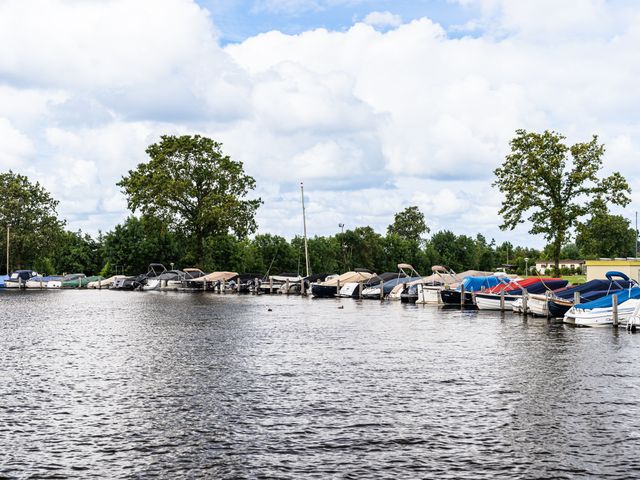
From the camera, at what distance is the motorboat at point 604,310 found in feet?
144

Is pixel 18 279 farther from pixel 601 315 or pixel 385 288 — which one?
pixel 601 315

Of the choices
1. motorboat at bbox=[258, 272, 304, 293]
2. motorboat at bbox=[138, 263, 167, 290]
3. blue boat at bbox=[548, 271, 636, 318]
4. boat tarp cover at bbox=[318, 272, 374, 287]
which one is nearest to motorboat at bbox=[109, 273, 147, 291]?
motorboat at bbox=[138, 263, 167, 290]

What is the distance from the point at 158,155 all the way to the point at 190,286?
20.8 metres

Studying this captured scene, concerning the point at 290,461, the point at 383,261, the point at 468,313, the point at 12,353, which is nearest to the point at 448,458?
the point at 290,461

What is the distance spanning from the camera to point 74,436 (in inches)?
725

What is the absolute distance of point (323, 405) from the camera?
2200cm

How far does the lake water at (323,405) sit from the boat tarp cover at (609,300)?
4425 mm

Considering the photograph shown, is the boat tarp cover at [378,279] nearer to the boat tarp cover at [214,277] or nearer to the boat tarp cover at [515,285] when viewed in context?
the boat tarp cover at [515,285]

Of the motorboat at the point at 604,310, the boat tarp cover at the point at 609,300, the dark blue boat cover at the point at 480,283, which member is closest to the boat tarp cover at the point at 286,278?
the dark blue boat cover at the point at 480,283

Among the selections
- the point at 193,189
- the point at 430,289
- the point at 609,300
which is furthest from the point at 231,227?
the point at 609,300

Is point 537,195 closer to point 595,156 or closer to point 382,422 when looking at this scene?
point 595,156

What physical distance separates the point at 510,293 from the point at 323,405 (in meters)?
42.9

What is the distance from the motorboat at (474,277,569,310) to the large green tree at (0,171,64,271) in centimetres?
8903

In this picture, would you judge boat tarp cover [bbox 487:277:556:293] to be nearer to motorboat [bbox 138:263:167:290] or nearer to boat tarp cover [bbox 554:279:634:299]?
boat tarp cover [bbox 554:279:634:299]
